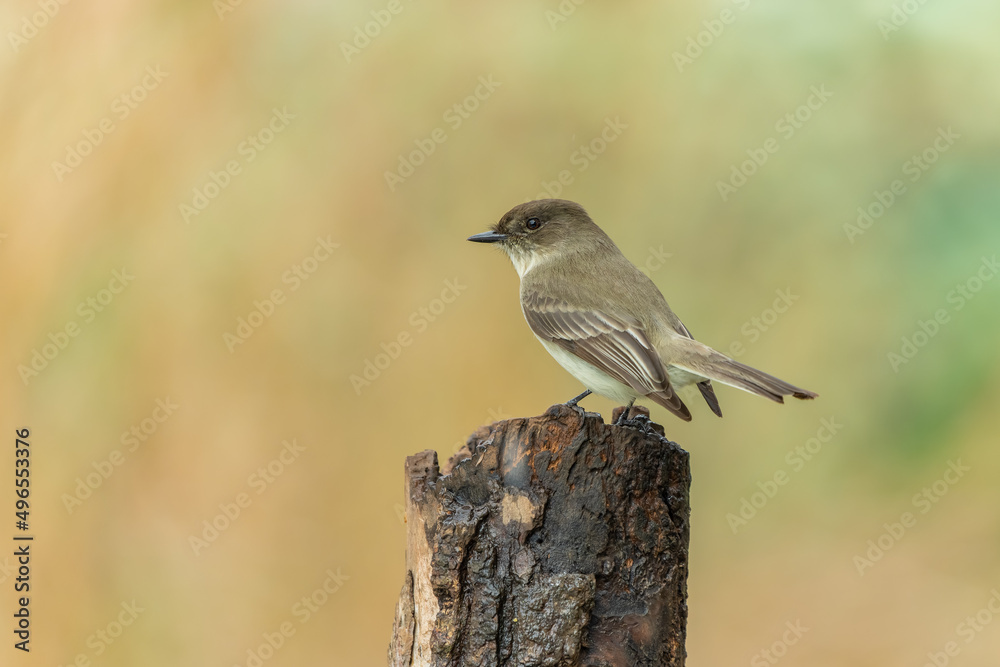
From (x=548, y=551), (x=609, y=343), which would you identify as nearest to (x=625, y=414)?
(x=609, y=343)

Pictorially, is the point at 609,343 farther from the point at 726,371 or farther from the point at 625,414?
the point at 726,371

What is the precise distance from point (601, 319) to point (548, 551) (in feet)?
4.72

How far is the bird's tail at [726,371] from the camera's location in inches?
134

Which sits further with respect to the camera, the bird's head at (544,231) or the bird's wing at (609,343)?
the bird's head at (544,231)

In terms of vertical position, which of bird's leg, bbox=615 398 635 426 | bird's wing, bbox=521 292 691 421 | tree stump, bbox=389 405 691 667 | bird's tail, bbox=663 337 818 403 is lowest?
tree stump, bbox=389 405 691 667

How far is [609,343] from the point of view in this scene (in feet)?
13.0

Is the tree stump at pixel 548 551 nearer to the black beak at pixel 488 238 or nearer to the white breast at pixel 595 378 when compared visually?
the white breast at pixel 595 378

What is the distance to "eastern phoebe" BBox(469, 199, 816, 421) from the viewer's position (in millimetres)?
3697

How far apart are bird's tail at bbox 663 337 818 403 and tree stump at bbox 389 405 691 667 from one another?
54cm

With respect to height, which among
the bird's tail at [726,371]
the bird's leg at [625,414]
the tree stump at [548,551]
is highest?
the bird's tail at [726,371]

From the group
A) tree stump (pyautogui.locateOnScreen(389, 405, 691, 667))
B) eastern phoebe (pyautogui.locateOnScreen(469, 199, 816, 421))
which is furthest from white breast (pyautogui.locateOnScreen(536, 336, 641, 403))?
tree stump (pyautogui.locateOnScreen(389, 405, 691, 667))

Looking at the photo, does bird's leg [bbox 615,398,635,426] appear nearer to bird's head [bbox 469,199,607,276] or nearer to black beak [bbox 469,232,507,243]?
bird's head [bbox 469,199,607,276]

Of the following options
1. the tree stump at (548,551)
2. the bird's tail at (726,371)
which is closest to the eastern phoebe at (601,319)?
the bird's tail at (726,371)

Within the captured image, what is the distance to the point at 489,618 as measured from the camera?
2.86m
